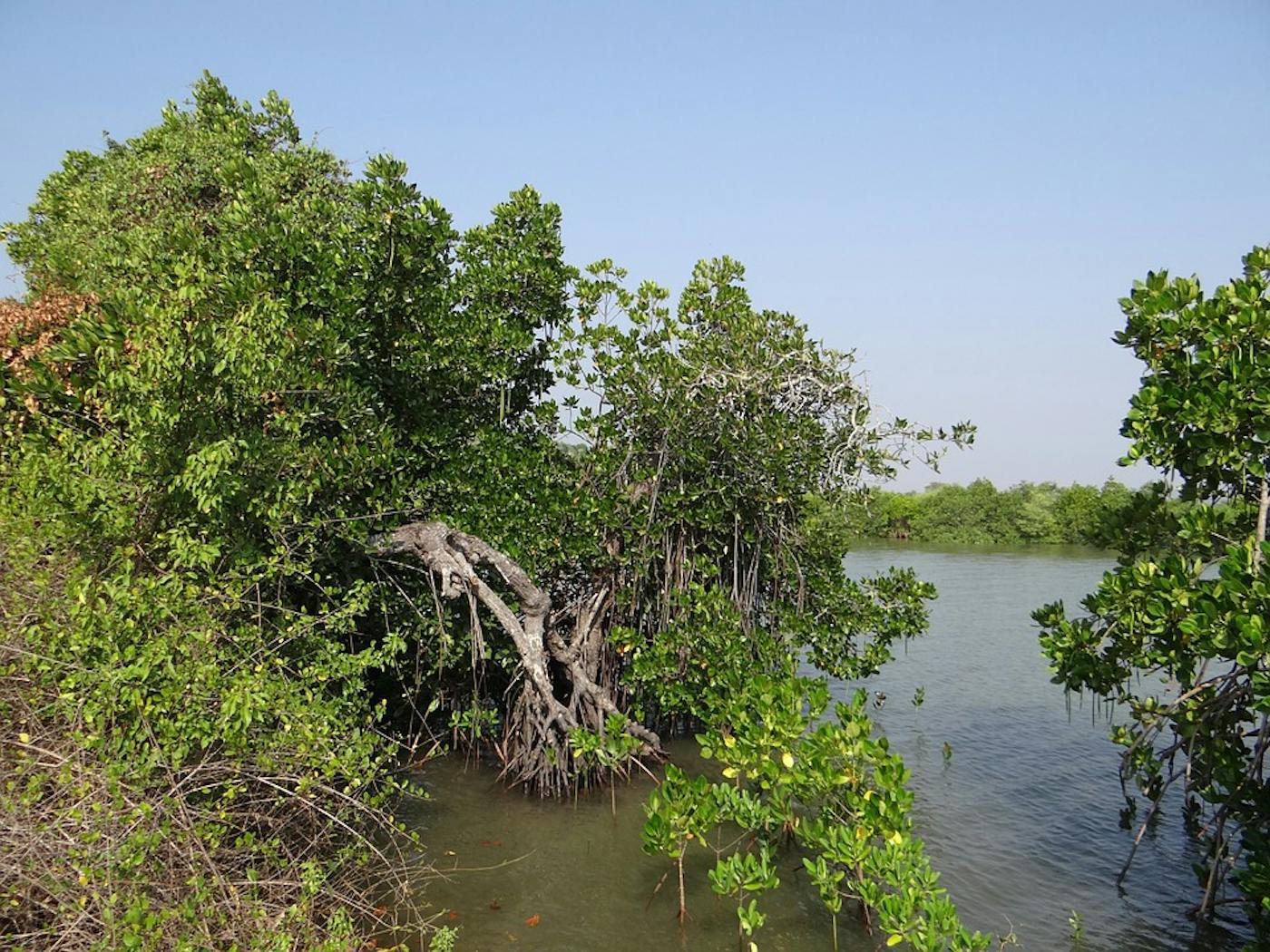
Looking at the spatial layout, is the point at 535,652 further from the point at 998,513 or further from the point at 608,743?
the point at 998,513

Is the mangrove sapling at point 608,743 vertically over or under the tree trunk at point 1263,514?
under

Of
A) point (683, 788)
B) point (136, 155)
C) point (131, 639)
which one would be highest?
point (136, 155)

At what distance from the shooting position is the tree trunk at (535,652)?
7.11 meters

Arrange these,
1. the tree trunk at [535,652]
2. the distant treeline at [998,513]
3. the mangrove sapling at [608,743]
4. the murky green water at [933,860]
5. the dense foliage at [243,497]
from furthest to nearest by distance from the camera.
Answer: the distant treeline at [998,513] → the mangrove sapling at [608,743] → the tree trunk at [535,652] → the murky green water at [933,860] → the dense foliage at [243,497]

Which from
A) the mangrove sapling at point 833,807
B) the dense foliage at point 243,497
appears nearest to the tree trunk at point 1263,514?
the mangrove sapling at point 833,807

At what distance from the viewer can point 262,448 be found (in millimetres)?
5605

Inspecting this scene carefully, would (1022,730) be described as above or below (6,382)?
below

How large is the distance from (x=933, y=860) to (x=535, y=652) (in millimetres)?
4162

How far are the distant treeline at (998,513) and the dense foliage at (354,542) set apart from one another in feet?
101

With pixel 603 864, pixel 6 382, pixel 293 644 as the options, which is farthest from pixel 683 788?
pixel 6 382

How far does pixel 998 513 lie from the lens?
41.8 m

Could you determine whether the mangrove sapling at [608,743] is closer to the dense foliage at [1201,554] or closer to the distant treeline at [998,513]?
the dense foliage at [1201,554]

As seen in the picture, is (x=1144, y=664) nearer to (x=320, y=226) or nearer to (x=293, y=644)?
(x=293, y=644)

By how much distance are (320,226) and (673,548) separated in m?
4.89
